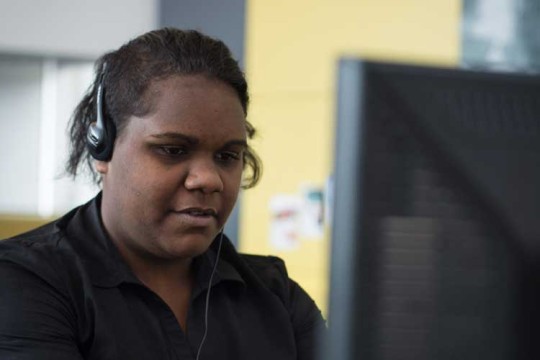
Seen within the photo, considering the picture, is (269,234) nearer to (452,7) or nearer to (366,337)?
(452,7)

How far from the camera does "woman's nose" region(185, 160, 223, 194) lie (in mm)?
1163

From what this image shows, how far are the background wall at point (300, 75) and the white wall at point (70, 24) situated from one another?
87 centimetres

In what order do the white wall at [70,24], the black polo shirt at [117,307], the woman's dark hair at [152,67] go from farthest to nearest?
the white wall at [70,24]
the woman's dark hair at [152,67]
the black polo shirt at [117,307]

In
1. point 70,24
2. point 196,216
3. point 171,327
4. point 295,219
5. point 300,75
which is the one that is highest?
point 70,24

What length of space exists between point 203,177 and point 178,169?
0.03 metres

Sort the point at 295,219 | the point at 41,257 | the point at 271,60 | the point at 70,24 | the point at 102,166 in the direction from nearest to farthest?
the point at 41,257
the point at 102,166
the point at 295,219
the point at 271,60
the point at 70,24

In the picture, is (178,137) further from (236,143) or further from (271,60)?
(271,60)

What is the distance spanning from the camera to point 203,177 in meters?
1.16

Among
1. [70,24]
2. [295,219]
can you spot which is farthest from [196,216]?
[70,24]

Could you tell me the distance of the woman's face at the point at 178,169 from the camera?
117 centimetres

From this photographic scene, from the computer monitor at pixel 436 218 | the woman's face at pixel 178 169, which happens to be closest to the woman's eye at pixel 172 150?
the woman's face at pixel 178 169

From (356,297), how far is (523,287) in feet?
0.38

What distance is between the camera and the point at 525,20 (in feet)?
14.5

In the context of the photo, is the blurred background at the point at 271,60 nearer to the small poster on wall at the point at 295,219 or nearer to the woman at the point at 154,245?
the small poster on wall at the point at 295,219
